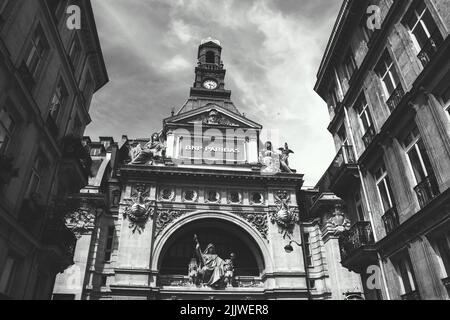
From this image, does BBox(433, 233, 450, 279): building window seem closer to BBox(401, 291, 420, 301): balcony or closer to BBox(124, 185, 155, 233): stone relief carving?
BBox(401, 291, 420, 301): balcony

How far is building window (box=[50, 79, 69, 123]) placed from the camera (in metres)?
16.1

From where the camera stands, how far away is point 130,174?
30438 millimetres

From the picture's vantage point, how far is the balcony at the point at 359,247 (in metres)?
15.9

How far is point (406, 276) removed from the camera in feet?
46.0

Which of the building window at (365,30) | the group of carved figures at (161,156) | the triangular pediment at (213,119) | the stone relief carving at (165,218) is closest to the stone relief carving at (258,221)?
the group of carved figures at (161,156)

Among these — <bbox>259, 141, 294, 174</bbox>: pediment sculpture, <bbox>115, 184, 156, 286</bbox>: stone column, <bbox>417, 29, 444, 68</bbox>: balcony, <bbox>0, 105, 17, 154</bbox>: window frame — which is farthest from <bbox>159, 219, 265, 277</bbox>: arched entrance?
<bbox>417, 29, 444, 68</bbox>: balcony

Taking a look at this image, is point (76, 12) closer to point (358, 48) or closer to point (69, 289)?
point (358, 48)

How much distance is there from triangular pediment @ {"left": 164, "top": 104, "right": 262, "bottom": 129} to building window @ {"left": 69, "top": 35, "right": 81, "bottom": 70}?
50.0 ft

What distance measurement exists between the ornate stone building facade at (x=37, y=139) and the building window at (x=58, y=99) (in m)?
0.05

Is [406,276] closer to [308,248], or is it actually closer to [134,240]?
[308,248]

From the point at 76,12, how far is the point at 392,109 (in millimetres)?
15402

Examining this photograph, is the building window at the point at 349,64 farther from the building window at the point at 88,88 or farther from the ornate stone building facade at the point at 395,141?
the building window at the point at 88,88

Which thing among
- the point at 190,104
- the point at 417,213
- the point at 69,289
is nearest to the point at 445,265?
the point at 417,213

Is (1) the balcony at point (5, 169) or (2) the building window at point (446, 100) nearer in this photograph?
(1) the balcony at point (5, 169)
